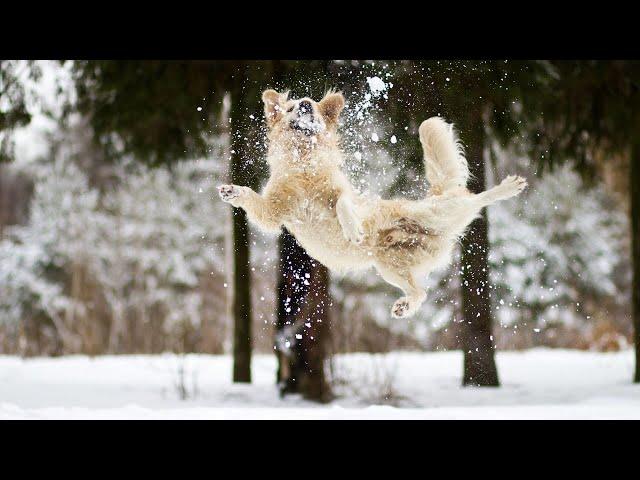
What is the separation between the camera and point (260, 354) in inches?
262

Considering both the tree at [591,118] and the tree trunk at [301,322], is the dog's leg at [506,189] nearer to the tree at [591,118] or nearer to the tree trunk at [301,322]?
the tree trunk at [301,322]

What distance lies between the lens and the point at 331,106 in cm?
361

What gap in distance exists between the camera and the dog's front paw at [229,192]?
10.4 ft

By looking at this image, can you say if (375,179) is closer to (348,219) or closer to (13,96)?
(348,219)

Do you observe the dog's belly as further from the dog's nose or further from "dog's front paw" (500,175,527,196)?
"dog's front paw" (500,175,527,196)

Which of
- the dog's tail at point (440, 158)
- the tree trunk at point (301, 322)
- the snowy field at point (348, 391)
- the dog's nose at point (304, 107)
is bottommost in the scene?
the snowy field at point (348, 391)

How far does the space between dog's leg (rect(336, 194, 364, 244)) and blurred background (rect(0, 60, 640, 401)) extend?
26 centimetres

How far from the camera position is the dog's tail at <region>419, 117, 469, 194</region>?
3.63 metres

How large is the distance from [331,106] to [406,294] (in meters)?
1.15

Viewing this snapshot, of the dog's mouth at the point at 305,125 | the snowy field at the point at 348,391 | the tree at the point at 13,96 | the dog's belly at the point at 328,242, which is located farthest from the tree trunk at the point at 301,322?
the tree at the point at 13,96

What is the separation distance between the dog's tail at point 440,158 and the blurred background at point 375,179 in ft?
0.36

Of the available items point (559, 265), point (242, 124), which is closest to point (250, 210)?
point (242, 124)

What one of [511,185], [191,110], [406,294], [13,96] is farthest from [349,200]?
[13,96]
